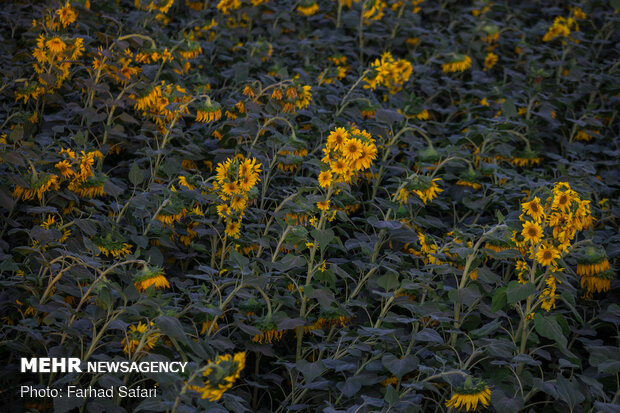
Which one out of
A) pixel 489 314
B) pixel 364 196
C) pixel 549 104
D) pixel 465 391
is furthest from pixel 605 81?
pixel 465 391

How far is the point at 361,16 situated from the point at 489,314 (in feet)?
10.3

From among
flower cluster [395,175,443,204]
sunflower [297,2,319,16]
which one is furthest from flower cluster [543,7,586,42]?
flower cluster [395,175,443,204]

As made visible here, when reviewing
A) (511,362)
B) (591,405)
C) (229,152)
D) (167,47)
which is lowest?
(591,405)

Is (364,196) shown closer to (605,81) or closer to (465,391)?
(465,391)

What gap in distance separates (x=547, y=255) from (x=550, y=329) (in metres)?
0.29

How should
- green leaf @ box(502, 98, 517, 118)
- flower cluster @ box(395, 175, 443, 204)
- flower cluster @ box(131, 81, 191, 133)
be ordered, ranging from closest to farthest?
1. flower cluster @ box(395, 175, 443, 204)
2. flower cluster @ box(131, 81, 191, 133)
3. green leaf @ box(502, 98, 517, 118)

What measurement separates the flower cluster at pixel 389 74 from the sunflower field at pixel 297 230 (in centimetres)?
2

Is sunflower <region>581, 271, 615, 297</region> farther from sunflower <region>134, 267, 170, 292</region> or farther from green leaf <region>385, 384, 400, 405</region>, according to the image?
sunflower <region>134, 267, 170, 292</region>

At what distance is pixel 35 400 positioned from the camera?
92.7 inches

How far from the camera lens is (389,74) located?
4.30 metres

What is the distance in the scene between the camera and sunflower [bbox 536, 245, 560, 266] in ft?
8.63

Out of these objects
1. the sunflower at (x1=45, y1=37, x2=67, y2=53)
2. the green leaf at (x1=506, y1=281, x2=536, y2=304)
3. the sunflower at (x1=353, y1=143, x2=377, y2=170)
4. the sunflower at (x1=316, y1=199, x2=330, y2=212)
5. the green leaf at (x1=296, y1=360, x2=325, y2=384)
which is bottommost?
the green leaf at (x1=296, y1=360, x2=325, y2=384)

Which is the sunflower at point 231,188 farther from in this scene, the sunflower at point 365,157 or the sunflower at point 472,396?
the sunflower at point 472,396

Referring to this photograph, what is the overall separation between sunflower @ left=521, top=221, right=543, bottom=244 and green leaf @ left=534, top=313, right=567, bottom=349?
295 millimetres
